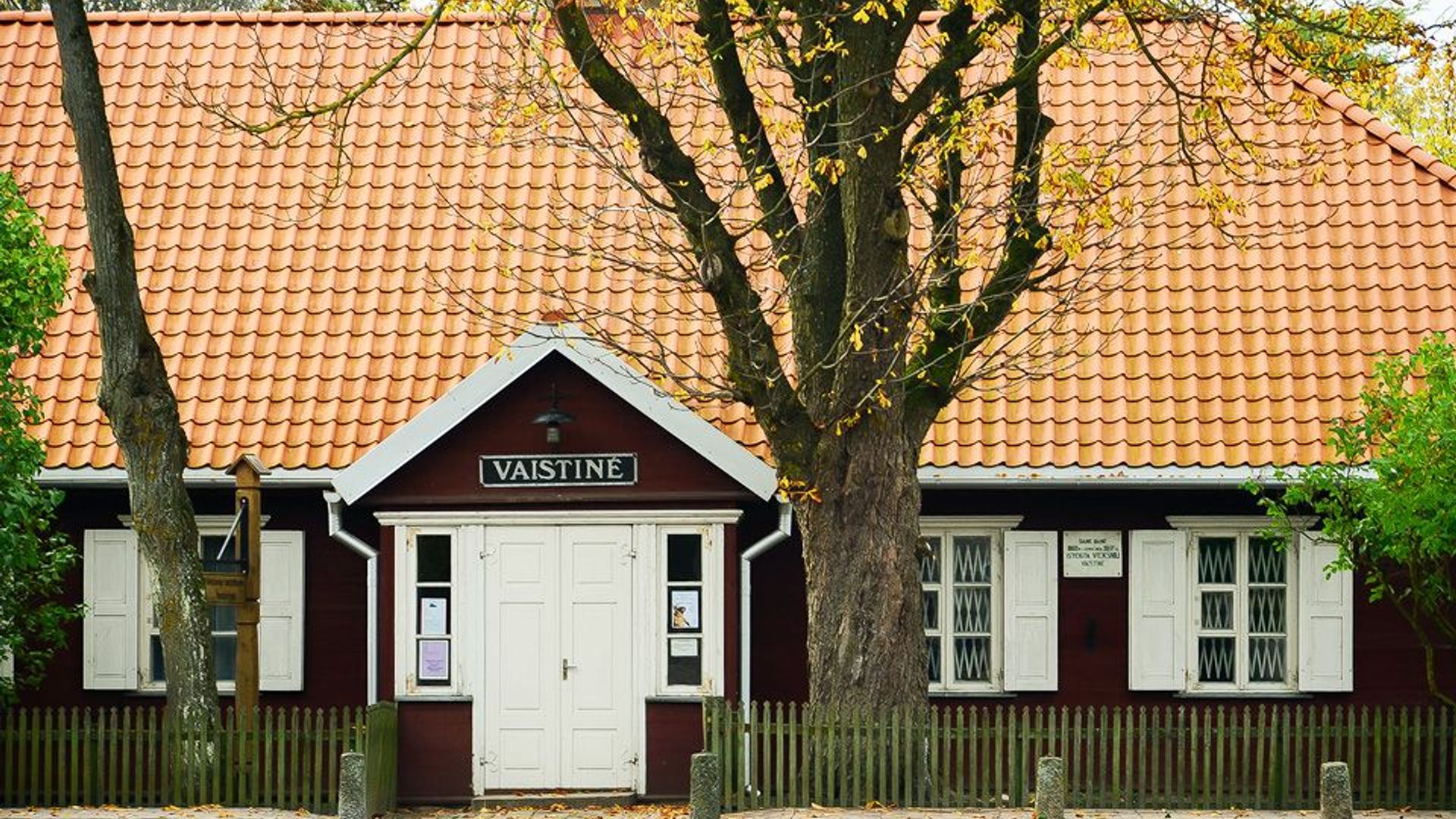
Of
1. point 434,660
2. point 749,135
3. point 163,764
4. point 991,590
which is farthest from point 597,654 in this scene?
point 749,135

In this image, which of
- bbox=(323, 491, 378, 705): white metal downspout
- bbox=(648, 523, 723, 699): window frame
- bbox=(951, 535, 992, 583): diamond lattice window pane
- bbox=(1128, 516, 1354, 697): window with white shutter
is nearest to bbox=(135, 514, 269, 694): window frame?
bbox=(323, 491, 378, 705): white metal downspout

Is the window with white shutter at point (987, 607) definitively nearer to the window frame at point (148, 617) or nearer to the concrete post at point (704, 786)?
the concrete post at point (704, 786)

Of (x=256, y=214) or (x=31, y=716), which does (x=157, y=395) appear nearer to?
(x=31, y=716)

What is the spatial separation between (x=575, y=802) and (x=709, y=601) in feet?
7.27

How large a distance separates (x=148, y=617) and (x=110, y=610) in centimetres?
37

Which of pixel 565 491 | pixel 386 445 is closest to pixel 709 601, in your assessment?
pixel 565 491

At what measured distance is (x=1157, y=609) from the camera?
2284cm

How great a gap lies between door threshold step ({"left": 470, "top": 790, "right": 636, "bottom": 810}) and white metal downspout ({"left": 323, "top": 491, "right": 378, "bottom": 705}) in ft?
4.61

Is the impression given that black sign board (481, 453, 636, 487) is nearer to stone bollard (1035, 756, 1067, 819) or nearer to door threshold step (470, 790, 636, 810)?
door threshold step (470, 790, 636, 810)

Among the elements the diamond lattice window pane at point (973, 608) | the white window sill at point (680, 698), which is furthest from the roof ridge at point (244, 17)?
the white window sill at point (680, 698)

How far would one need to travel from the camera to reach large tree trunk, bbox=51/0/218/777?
65.8ft

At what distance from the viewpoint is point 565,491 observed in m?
21.9

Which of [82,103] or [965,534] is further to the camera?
[965,534]

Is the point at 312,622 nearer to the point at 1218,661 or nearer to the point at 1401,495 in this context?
the point at 1218,661
